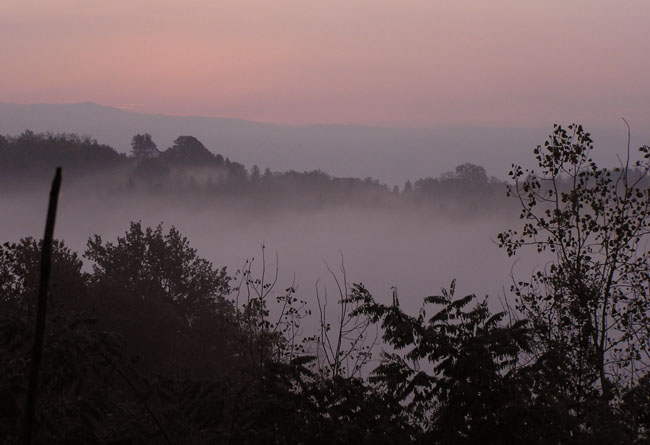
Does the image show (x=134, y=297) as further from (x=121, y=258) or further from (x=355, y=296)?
(x=355, y=296)

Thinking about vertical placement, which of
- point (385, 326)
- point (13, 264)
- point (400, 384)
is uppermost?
point (385, 326)

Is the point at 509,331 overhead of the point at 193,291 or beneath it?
overhead

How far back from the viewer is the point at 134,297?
34031 millimetres

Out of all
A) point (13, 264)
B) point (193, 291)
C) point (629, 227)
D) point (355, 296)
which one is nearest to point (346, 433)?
point (355, 296)

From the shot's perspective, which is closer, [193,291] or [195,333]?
[195,333]

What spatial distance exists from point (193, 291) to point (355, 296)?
34393 mm

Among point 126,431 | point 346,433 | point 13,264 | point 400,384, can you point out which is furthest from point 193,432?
point 13,264

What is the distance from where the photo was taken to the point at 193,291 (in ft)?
139

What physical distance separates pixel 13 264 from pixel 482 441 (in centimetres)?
2802

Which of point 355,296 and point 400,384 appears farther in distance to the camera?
point 355,296

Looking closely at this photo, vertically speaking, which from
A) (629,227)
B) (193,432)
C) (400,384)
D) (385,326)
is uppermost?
(629,227)

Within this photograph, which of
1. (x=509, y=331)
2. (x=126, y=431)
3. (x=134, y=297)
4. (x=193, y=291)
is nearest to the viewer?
(x=126, y=431)

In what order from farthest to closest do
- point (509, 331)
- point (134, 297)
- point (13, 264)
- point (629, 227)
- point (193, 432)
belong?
1. point (134, 297)
2. point (13, 264)
3. point (629, 227)
4. point (509, 331)
5. point (193, 432)

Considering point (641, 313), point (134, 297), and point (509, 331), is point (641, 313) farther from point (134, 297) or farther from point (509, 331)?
point (134, 297)
